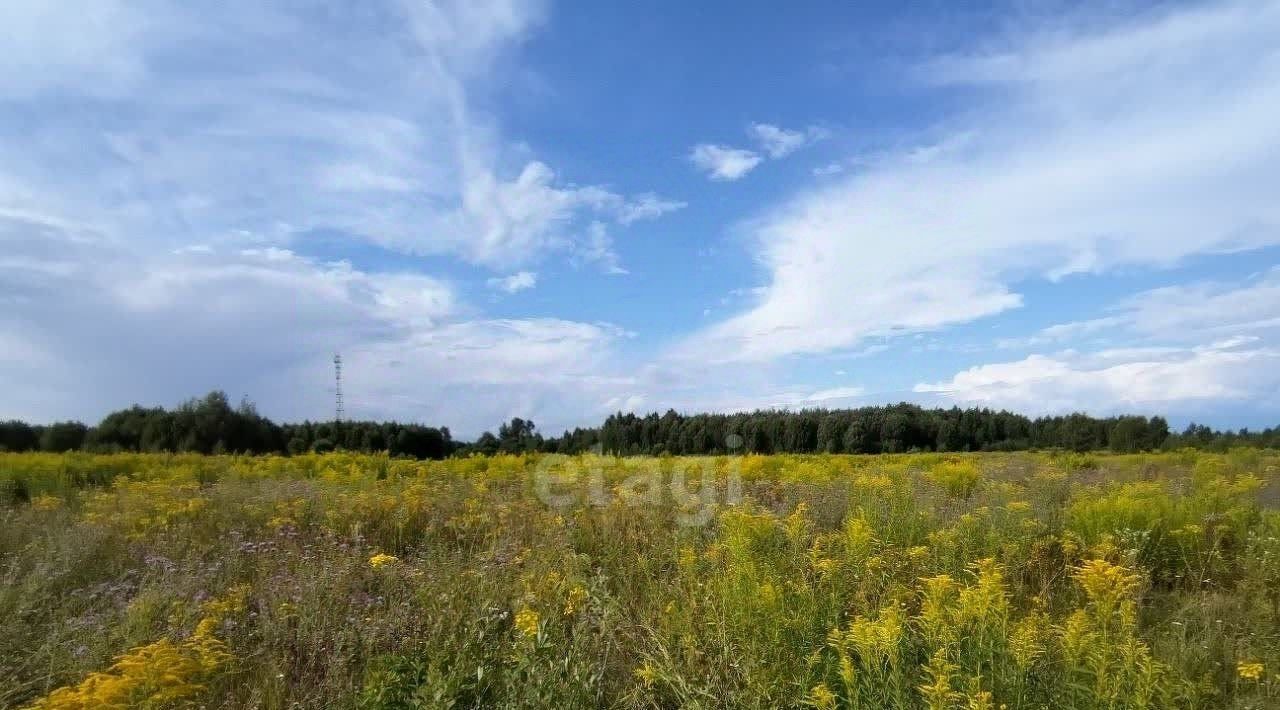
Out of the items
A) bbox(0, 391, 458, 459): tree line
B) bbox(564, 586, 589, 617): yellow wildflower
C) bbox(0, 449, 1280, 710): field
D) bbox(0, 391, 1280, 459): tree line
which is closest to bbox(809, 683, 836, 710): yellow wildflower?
bbox(0, 449, 1280, 710): field

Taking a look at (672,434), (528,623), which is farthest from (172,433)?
(528,623)

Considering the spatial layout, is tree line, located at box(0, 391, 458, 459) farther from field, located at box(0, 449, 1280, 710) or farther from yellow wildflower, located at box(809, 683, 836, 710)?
yellow wildflower, located at box(809, 683, 836, 710)

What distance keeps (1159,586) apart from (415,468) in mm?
11013

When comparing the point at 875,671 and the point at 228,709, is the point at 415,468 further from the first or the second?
the point at 875,671

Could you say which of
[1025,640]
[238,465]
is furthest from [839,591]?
[238,465]

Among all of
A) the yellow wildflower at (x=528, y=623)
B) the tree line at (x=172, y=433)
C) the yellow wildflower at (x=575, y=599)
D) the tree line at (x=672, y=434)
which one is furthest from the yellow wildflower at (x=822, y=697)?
the tree line at (x=172, y=433)

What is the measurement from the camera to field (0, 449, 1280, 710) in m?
2.69

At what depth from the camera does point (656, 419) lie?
41.2 m

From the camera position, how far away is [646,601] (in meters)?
4.37

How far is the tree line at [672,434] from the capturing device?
72.6ft

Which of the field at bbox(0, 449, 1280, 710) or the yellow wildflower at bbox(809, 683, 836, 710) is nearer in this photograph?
the yellow wildflower at bbox(809, 683, 836, 710)

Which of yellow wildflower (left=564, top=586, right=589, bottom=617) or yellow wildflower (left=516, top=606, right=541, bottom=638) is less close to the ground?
yellow wildflower (left=516, top=606, right=541, bottom=638)

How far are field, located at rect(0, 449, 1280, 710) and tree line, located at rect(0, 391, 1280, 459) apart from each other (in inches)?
433

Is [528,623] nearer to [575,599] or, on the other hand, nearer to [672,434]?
[575,599]
